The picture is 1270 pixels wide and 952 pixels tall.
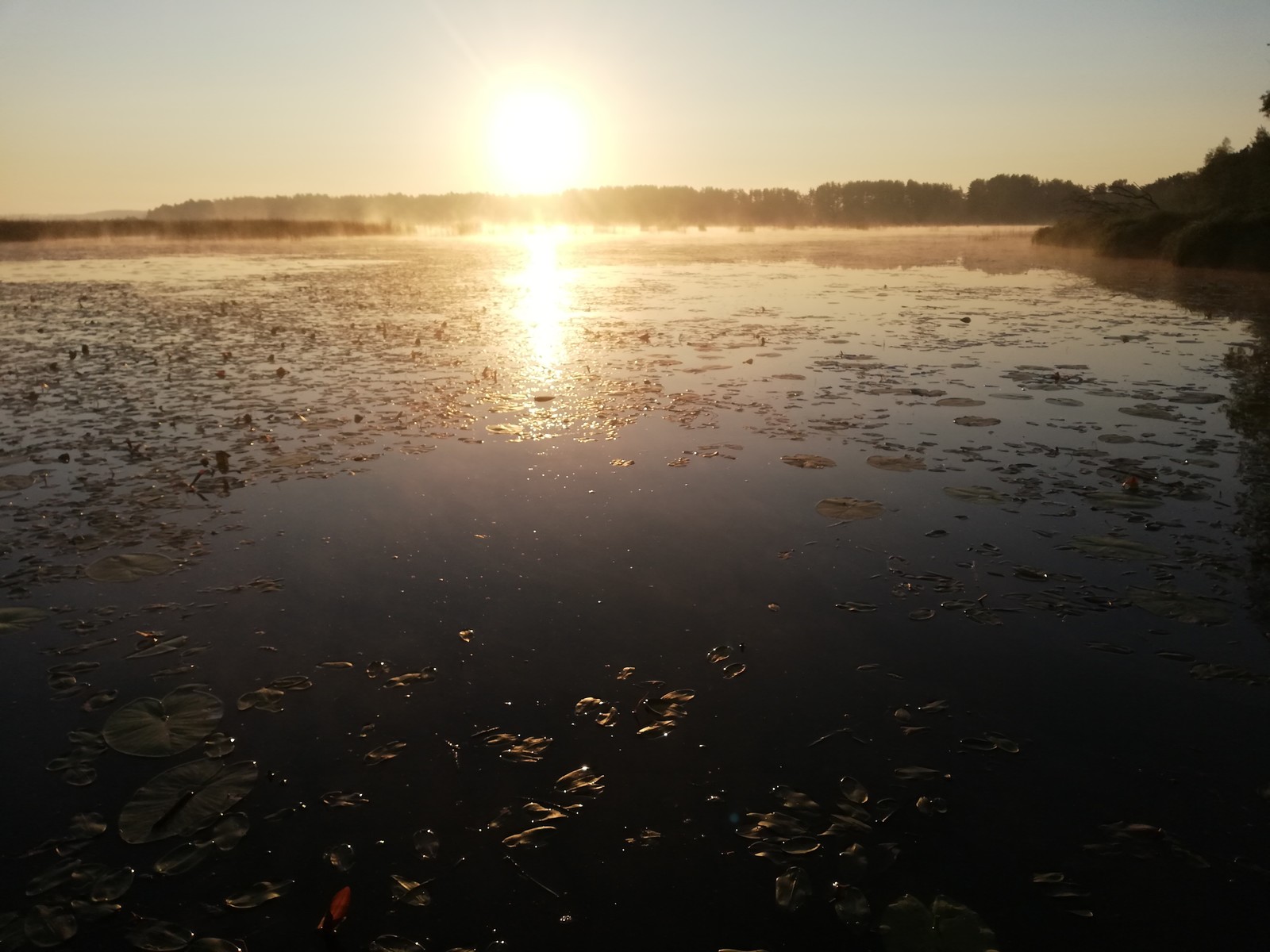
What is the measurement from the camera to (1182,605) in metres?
4.39

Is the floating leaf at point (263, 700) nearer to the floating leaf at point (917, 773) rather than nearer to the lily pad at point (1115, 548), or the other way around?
the floating leaf at point (917, 773)

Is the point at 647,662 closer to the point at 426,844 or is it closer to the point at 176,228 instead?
the point at 426,844

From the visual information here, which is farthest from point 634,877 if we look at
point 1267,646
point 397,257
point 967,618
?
point 397,257

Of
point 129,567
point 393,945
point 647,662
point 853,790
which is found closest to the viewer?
point 393,945

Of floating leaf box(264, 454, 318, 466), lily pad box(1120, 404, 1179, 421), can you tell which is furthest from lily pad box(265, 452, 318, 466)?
lily pad box(1120, 404, 1179, 421)

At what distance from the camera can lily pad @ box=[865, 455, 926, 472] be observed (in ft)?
22.7

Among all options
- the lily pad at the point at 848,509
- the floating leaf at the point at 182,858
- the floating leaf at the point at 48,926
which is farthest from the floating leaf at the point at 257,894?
the lily pad at the point at 848,509

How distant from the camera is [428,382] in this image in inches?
428

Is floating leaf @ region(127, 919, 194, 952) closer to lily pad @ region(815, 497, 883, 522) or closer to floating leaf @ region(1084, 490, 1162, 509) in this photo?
lily pad @ region(815, 497, 883, 522)

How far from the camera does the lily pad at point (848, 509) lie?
5855 mm

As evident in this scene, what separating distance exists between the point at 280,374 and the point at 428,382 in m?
2.50

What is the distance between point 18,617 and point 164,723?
1.82 m

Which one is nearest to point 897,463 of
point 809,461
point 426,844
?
point 809,461

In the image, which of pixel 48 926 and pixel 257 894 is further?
pixel 257 894
